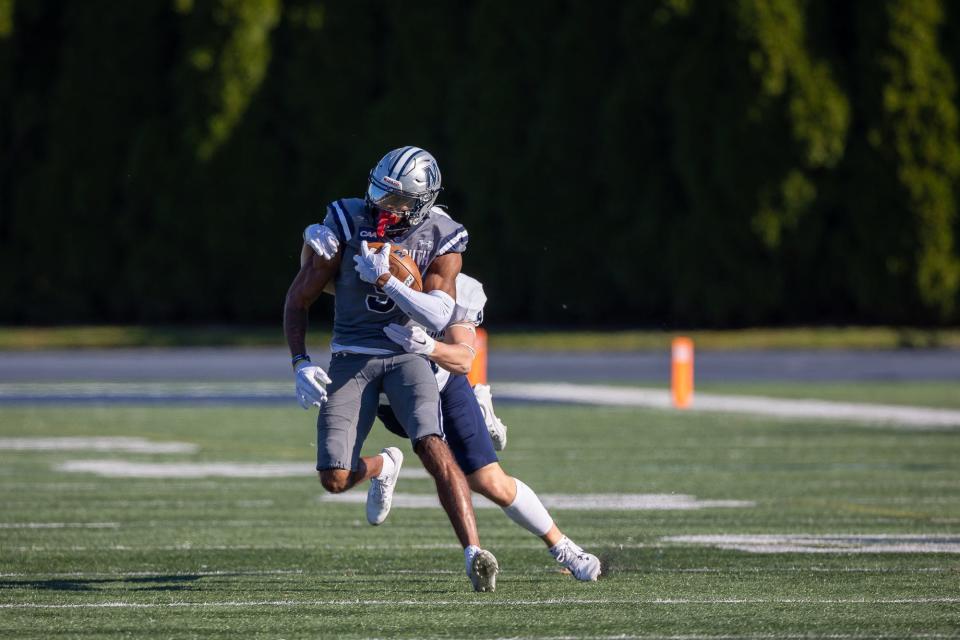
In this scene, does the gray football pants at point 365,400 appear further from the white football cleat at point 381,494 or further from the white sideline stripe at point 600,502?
the white sideline stripe at point 600,502

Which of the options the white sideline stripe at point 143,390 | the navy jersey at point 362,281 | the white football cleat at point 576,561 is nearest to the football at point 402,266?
the navy jersey at point 362,281

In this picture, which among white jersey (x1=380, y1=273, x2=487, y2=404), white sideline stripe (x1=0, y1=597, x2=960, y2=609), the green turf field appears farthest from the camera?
white jersey (x1=380, y1=273, x2=487, y2=404)

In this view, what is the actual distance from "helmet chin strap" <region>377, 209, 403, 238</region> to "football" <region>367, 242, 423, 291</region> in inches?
3.3

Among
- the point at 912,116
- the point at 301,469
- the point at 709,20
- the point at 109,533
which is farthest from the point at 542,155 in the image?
the point at 109,533

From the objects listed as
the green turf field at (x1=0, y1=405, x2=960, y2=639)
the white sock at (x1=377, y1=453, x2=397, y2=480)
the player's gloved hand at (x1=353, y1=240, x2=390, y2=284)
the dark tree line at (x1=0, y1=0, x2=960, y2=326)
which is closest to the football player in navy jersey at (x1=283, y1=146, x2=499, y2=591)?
the player's gloved hand at (x1=353, y1=240, x2=390, y2=284)

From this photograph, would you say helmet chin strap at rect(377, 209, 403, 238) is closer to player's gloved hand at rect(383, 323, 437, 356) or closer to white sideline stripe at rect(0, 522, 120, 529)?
player's gloved hand at rect(383, 323, 437, 356)

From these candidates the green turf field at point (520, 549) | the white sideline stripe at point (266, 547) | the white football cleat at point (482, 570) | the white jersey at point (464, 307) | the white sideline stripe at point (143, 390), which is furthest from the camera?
the white sideline stripe at point (143, 390)

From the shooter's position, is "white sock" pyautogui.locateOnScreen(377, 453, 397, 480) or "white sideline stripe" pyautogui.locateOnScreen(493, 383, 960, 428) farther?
"white sideline stripe" pyautogui.locateOnScreen(493, 383, 960, 428)

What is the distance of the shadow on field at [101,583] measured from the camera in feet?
26.1

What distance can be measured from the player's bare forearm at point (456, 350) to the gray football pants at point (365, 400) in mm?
82

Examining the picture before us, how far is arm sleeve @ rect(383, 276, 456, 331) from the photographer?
7699 mm

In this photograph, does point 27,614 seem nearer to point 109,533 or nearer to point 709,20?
point 109,533

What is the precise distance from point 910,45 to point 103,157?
17.0 metres

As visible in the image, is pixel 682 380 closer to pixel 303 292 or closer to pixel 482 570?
pixel 303 292
